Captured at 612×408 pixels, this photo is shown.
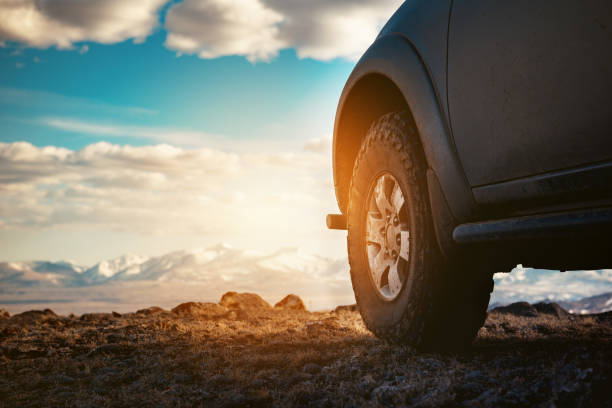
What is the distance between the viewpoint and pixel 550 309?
6.19m

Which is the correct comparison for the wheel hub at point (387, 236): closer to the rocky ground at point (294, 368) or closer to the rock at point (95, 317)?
the rocky ground at point (294, 368)

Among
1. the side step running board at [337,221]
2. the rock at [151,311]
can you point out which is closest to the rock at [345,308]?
the rock at [151,311]

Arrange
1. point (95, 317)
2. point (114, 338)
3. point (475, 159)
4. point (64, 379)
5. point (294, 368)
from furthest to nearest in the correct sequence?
1. point (95, 317)
2. point (114, 338)
3. point (64, 379)
4. point (294, 368)
5. point (475, 159)

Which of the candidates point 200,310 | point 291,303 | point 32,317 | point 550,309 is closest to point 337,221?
point 200,310

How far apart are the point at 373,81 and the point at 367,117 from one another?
1.27ft

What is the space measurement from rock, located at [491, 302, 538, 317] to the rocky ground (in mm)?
1611

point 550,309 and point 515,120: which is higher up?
point 515,120

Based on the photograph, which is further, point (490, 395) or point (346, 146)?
point (346, 146)

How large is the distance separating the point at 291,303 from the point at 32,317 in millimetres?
3391

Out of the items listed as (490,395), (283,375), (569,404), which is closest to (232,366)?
(283,375)

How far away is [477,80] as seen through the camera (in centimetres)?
230

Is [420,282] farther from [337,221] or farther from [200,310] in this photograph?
[200,310]

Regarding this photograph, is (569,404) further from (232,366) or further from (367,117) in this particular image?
(367,117)

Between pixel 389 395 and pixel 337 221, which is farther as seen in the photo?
pixel 337 221
